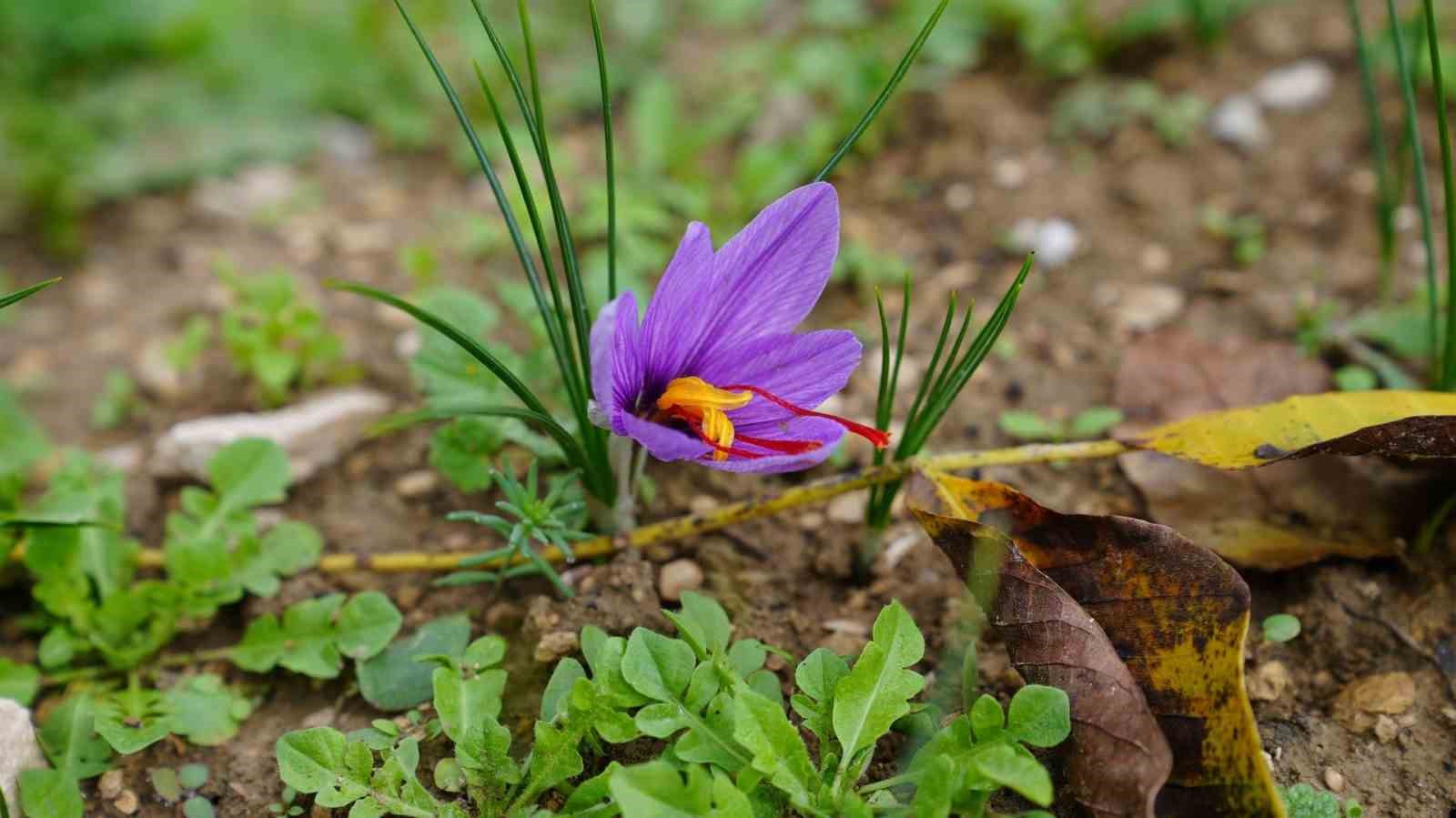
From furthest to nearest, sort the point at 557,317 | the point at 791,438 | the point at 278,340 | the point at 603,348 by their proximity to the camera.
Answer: the point at 278,340 < the point at 557,317 < the point at 791,438 < the point at 603,348

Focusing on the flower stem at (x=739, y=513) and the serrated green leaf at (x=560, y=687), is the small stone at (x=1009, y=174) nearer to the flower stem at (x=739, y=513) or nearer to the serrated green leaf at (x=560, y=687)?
the flower stem at (x=739, y=513)

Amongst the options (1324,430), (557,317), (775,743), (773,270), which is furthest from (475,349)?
(1324,430)

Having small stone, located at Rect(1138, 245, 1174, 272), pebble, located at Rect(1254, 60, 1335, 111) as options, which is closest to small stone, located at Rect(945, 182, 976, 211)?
small stone, located at Rect(1138, 245, 1174, 272)

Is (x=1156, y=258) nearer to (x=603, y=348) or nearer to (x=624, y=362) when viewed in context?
(x=624, y=362)

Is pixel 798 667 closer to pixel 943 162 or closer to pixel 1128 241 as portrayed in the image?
pixel 1128 241

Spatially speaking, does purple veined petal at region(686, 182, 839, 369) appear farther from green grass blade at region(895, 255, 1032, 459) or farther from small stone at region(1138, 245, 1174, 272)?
small stone at region(1138, 245, 1174, 272)

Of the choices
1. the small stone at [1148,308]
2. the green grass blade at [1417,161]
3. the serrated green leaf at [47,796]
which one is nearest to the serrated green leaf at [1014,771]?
the green grass blade at [1417,161]
